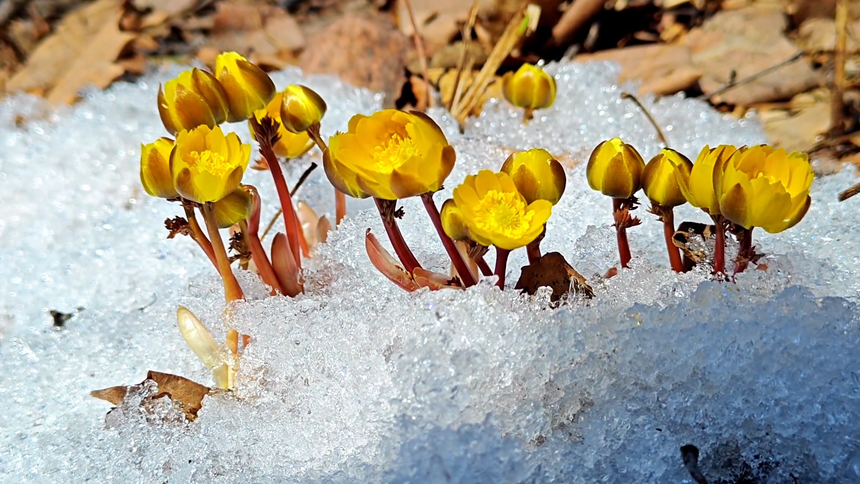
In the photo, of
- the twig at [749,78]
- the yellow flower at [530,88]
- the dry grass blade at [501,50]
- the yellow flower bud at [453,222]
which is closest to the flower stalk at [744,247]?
the yellow flower bud at [453,222]

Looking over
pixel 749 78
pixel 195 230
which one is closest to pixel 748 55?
pixel 749 78

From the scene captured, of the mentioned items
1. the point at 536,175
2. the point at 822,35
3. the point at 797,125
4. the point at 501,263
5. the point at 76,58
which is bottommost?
the point at 797,125

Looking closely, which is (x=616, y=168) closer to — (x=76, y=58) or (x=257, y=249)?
(x=257, y=249)

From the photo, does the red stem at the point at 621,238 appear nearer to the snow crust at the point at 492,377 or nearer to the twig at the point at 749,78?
the snow crust at the point at 492,377

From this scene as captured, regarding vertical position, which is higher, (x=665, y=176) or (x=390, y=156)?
(x=390, y=156)

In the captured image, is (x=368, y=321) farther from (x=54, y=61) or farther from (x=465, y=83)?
(x=54, y=61)

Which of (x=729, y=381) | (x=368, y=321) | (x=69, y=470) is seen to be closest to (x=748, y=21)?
(x=729, y=381)

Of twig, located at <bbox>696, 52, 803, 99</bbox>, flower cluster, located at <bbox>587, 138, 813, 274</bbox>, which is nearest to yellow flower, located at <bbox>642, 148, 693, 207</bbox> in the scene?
flower cluster, located at <bbox>587, 138, 813, 274</bbox>
